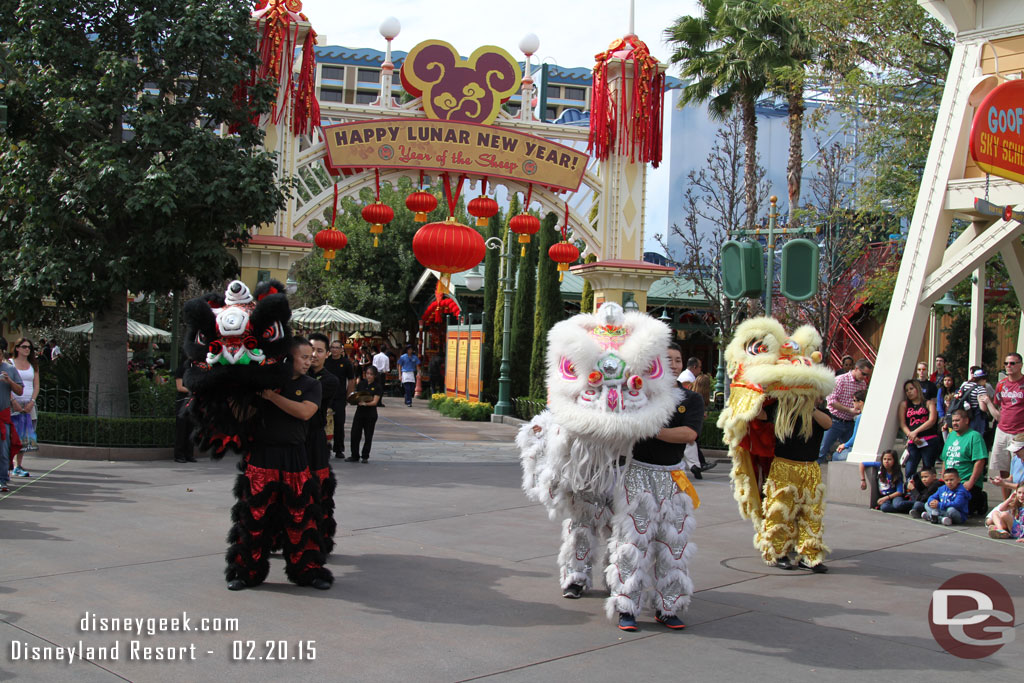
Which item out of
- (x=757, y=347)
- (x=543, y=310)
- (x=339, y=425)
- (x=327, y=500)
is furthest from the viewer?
(x=543, y=310)

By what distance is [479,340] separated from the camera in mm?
25219

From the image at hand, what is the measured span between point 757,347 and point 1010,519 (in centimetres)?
343

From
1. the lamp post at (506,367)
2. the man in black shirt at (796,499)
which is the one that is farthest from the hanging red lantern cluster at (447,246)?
the lamp post at (506,367)

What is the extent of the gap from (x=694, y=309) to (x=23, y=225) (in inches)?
816

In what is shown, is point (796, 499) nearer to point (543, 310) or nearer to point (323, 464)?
point (323, 464)

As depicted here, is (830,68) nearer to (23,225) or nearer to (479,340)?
(479,340)

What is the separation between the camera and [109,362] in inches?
549

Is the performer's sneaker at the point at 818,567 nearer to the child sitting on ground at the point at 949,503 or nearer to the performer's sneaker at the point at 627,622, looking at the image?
the performer's sneaker at the point at 627,622

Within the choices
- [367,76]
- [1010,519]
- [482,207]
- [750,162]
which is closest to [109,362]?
[482,207]

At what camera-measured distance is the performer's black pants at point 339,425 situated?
12102 millimetres

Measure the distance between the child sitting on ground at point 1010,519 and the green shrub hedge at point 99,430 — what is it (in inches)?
404

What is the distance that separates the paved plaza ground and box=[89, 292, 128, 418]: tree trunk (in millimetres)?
3683

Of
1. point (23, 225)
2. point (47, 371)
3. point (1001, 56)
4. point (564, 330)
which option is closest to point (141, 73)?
point (23, 225)

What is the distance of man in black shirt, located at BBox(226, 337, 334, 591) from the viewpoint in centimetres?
623
